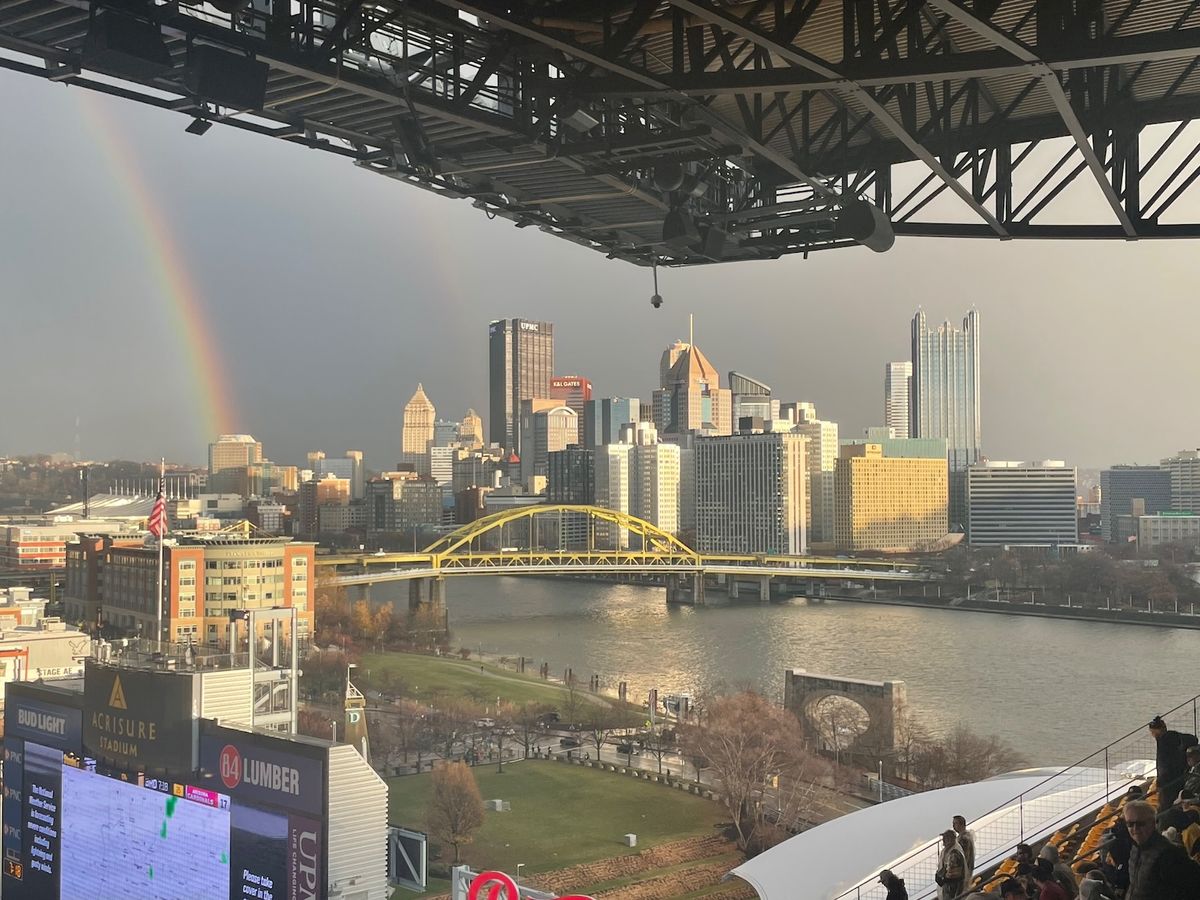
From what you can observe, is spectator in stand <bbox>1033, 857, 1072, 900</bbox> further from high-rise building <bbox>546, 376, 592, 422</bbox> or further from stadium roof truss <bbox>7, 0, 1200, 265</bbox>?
high-rise building <bbox>546, 376, 592, 422</bbox>

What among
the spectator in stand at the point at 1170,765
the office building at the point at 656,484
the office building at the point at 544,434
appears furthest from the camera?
the office building at the point at 544,434

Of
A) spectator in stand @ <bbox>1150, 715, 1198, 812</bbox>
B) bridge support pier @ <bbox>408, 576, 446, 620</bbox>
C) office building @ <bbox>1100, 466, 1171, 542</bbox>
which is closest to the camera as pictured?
spectator in stand @ <bbox>1150, 715, 1198, 812</bbox>

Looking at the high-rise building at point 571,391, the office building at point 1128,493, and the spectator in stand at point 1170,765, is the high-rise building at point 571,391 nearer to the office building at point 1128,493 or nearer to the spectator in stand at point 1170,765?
the office building at point 1128,493

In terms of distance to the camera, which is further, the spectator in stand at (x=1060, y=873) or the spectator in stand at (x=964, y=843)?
the spectator in stand at (x=964, y=843)

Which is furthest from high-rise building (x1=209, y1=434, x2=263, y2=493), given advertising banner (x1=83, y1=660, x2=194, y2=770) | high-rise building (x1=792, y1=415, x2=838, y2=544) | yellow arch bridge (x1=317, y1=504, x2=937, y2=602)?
advertising banner (x1=83, y1=660, x2=194, y2=770)

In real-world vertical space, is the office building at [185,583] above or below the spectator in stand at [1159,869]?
below

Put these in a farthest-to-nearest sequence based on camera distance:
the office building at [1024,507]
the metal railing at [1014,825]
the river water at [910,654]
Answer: the office building at [1024,507] < the river water at [910,654] < the metal railing at [1014,825]

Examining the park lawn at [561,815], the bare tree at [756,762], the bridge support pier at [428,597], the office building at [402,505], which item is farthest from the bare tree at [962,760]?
the office building at [402,505]

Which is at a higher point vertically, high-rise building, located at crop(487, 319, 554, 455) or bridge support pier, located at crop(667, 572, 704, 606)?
high-rise building, located at crop(487, 319, 554, 455)
